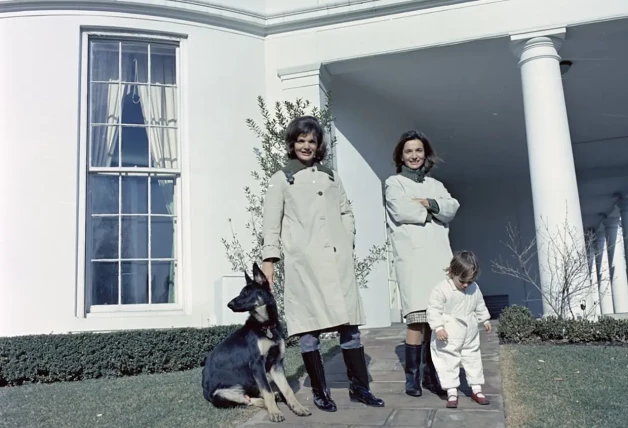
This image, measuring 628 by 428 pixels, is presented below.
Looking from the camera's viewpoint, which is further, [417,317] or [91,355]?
[91,355]

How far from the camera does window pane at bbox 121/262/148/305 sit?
684 cm

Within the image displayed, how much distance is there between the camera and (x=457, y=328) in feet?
11.2

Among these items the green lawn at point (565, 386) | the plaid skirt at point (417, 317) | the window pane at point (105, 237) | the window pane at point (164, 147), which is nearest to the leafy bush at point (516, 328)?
the green lawn at point (565, 386)

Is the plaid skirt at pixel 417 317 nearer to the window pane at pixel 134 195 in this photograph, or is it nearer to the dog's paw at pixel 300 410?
the dog's paw at pixel 300 410

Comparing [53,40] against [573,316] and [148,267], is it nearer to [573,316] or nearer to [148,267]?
[148,267]

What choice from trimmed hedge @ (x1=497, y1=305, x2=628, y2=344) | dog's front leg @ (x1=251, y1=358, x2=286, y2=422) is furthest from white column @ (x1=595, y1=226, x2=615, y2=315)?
dog's front leg @ (x1=251, y1=358, x2=286, y2=422)

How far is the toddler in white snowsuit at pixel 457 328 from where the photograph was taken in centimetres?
340

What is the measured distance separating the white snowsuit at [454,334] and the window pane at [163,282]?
4.29 m

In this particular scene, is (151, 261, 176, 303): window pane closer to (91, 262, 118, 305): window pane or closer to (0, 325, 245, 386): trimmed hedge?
(91, 262, 118, 305): window pane

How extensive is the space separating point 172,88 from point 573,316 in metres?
5.34

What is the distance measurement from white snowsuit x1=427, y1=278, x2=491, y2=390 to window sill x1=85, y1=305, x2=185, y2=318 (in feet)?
13.7

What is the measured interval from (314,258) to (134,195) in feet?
13.7

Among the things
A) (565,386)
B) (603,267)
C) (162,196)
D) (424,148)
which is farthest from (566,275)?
(603,267)

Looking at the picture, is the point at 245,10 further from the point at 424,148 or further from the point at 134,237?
the point at 424,148
